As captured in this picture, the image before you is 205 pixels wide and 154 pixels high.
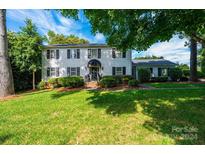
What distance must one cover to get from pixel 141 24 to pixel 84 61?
14109 millimetres

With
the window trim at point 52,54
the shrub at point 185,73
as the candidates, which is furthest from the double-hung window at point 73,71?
the shrub at point 185,73

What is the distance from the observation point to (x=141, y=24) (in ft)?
25.4

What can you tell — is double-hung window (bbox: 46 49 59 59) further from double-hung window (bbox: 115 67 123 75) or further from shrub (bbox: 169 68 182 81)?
shrub (bbox: 169 68 182 81)

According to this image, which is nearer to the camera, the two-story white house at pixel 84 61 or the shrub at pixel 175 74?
the two-story white house at pixel 84 61

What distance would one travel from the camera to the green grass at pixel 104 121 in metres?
5.07

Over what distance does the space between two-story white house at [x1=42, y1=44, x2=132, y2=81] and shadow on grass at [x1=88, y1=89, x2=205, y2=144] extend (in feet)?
36.5

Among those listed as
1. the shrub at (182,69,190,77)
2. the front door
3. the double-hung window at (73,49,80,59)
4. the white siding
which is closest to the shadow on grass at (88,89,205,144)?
the front door

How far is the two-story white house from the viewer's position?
67.4 feet

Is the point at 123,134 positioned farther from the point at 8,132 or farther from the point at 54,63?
the point at 54,63

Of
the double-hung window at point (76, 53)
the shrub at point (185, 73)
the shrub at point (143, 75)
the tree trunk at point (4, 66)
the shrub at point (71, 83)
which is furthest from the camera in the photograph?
the shrub at point (185, 73)

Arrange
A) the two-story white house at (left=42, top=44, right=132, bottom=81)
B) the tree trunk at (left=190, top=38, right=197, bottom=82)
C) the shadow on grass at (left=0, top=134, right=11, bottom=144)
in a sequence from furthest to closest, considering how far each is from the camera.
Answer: the two-story white house at (left=42, top=44, right=132, bottom=81), the tree trunk at (left=190, top=38, right=197, bottom=82), the shadow on grass at (left=0, top=134, right=11, bottom=144)

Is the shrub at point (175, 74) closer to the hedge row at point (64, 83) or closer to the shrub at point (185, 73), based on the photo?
the shrub at point (185, 73)

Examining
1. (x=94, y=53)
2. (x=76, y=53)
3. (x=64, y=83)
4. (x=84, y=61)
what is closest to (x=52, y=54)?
(x=76, y=53)

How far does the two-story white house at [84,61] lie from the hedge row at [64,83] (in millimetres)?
3505
